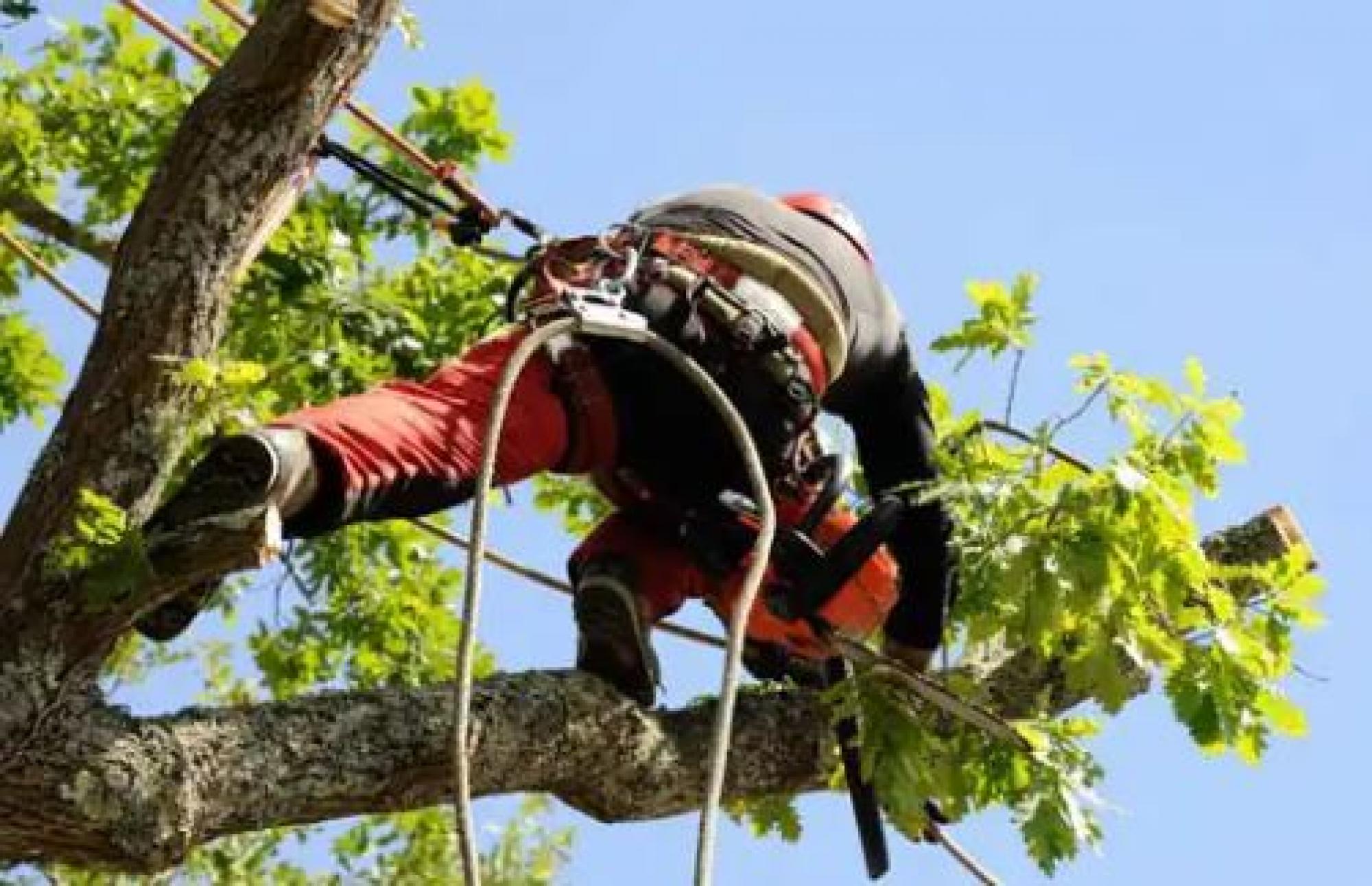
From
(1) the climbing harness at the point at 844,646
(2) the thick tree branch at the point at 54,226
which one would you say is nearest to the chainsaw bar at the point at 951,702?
(1) the climbing harness at the point at 844,646

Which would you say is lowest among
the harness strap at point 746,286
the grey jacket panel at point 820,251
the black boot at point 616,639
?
the black boot at point 616,639

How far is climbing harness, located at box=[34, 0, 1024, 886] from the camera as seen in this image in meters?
3.73

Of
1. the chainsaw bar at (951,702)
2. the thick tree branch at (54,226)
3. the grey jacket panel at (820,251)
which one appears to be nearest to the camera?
the chainsaw bar at (951,702)

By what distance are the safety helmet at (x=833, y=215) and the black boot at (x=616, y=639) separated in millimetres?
796

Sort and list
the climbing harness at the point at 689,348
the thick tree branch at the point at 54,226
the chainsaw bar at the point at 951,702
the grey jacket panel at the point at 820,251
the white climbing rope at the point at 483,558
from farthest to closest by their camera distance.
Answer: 1. the thick tree branch at the point at 54,226
2. the grey jacket panel at the point at 820,251
3. the chainsaw bar at the point at 951,702
4. the climbing harness at the point at 689,348
5. the white climbing rope at the point at 483,558

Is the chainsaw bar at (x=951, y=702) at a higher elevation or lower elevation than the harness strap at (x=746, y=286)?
lower

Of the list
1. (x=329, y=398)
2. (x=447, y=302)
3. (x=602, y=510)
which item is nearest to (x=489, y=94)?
(x=447, y=302)

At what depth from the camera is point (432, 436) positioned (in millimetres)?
4203

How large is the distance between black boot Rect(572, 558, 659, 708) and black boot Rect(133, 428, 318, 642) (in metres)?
1.01

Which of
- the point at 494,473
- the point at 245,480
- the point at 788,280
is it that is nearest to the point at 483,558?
the point at 245,480

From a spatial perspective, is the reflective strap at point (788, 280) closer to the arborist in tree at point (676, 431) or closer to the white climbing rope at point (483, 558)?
the arborist in tree at point (676, 431)

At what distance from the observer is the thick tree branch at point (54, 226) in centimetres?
875

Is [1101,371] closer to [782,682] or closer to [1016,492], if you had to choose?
[1016,492]

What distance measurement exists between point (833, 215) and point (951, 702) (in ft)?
3.35
